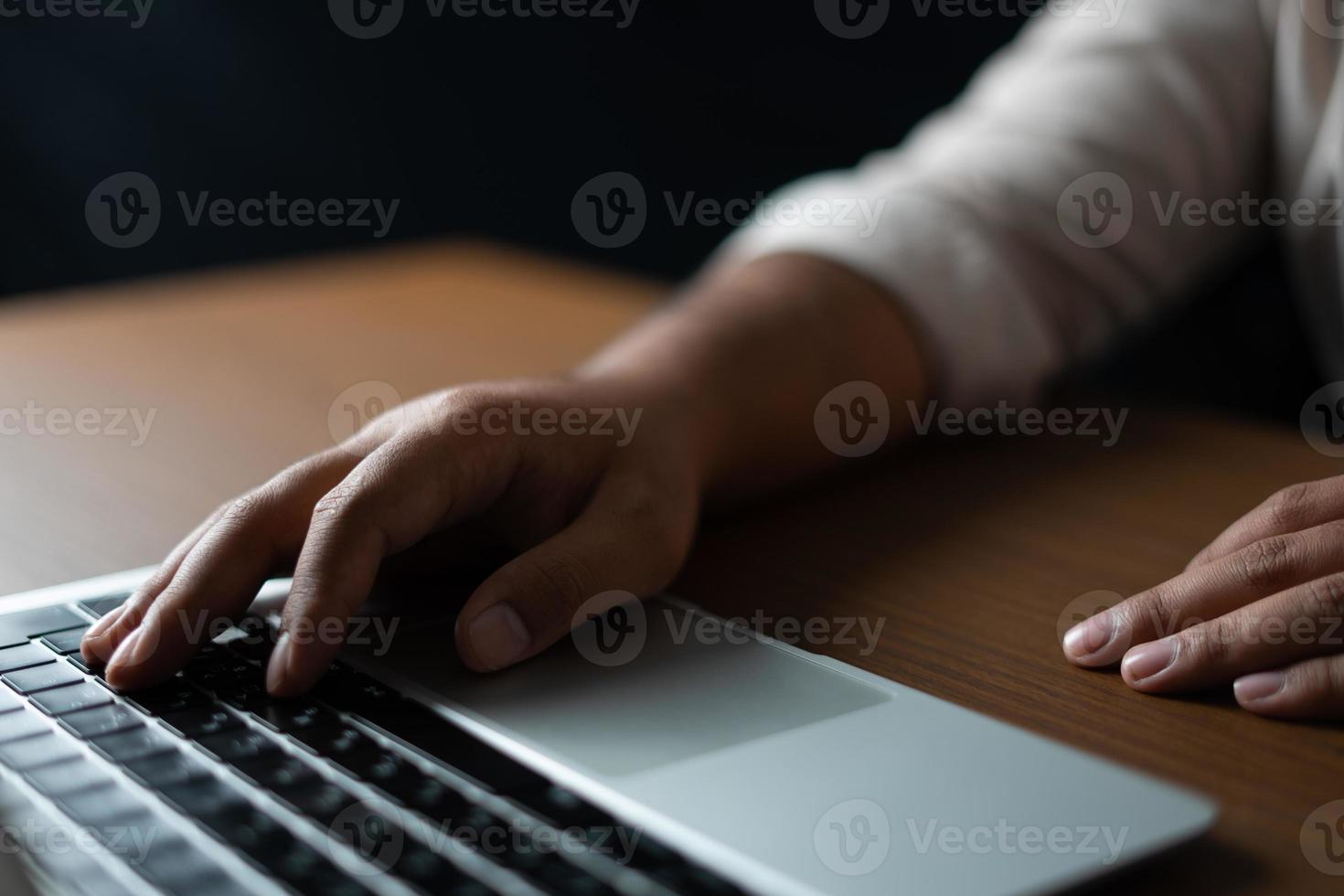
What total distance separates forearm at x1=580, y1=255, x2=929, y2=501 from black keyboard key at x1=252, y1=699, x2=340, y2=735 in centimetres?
24

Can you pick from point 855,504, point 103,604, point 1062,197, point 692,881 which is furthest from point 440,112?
point 692,881

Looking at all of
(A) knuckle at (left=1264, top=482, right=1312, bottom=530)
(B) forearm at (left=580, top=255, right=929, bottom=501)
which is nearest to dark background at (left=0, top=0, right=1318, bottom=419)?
(B) forearm at (left=580, top=255, right=929, bottom=501)

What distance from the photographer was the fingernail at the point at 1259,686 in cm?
44

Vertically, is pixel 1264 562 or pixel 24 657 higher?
pixel 1264 562

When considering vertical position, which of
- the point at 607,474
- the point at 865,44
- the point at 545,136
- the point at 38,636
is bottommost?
the point at 38,636

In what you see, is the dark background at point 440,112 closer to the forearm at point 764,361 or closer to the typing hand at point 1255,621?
the forearm at point 764,361

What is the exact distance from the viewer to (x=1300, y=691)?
0.44 metres

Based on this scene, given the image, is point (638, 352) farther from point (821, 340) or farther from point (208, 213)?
point (208, 213)

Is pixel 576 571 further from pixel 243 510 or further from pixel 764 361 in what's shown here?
pixel 764 361

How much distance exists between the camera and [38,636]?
467 millimetres

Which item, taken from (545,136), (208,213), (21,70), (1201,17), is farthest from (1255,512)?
(21,70)

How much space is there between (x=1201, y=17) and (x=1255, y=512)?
0.43 metres

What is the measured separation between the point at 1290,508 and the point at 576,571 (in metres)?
0.27

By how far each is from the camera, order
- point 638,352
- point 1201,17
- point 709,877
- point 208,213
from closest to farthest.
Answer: point 709,877 → point 638,352 → point 1201,17 → point 208,213
